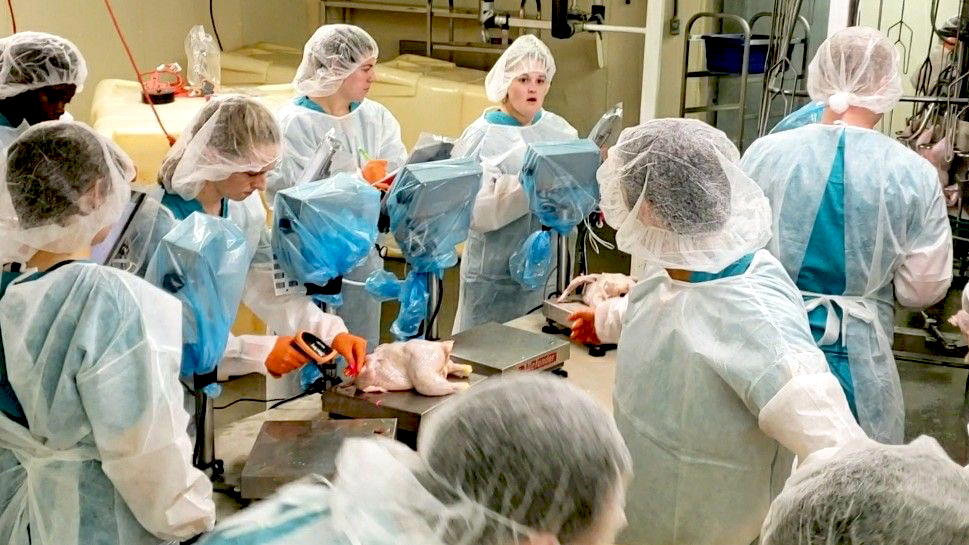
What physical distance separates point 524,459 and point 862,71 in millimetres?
1796

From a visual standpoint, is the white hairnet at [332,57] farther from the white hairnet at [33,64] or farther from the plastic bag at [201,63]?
the plastic bag at [201,63]

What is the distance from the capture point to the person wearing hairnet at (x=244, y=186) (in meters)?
2.02

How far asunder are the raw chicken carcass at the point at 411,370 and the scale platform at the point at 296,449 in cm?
13

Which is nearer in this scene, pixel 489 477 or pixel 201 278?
pixel 489 477

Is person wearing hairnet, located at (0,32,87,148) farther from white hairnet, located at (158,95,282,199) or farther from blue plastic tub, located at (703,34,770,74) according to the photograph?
blue plastic tub, located at (703,34,770,74)

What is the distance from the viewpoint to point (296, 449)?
1737 mm

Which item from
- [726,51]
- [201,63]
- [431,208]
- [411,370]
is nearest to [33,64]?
[431,208]

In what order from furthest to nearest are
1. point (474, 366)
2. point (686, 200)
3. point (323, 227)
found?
1. point (474, 366)
2. point (323, 227)
3. point (686, 200)

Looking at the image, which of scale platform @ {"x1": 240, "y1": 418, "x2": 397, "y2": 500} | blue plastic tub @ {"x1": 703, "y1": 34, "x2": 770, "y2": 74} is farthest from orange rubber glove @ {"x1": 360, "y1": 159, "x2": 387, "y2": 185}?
blue plastic tub @ {"x1": 703, "y1": 34, "x2": 770, "y2": 74}

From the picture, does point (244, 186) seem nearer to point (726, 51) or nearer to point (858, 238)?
point (858, 238)

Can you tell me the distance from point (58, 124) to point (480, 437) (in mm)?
1037

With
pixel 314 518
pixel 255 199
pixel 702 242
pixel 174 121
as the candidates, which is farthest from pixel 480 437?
pixel 174 121

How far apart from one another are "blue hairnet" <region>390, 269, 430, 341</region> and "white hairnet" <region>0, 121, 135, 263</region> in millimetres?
867

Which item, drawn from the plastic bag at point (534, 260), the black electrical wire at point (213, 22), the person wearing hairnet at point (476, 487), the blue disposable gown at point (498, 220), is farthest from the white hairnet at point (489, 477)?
the black electrical wire at point (213, 22)
